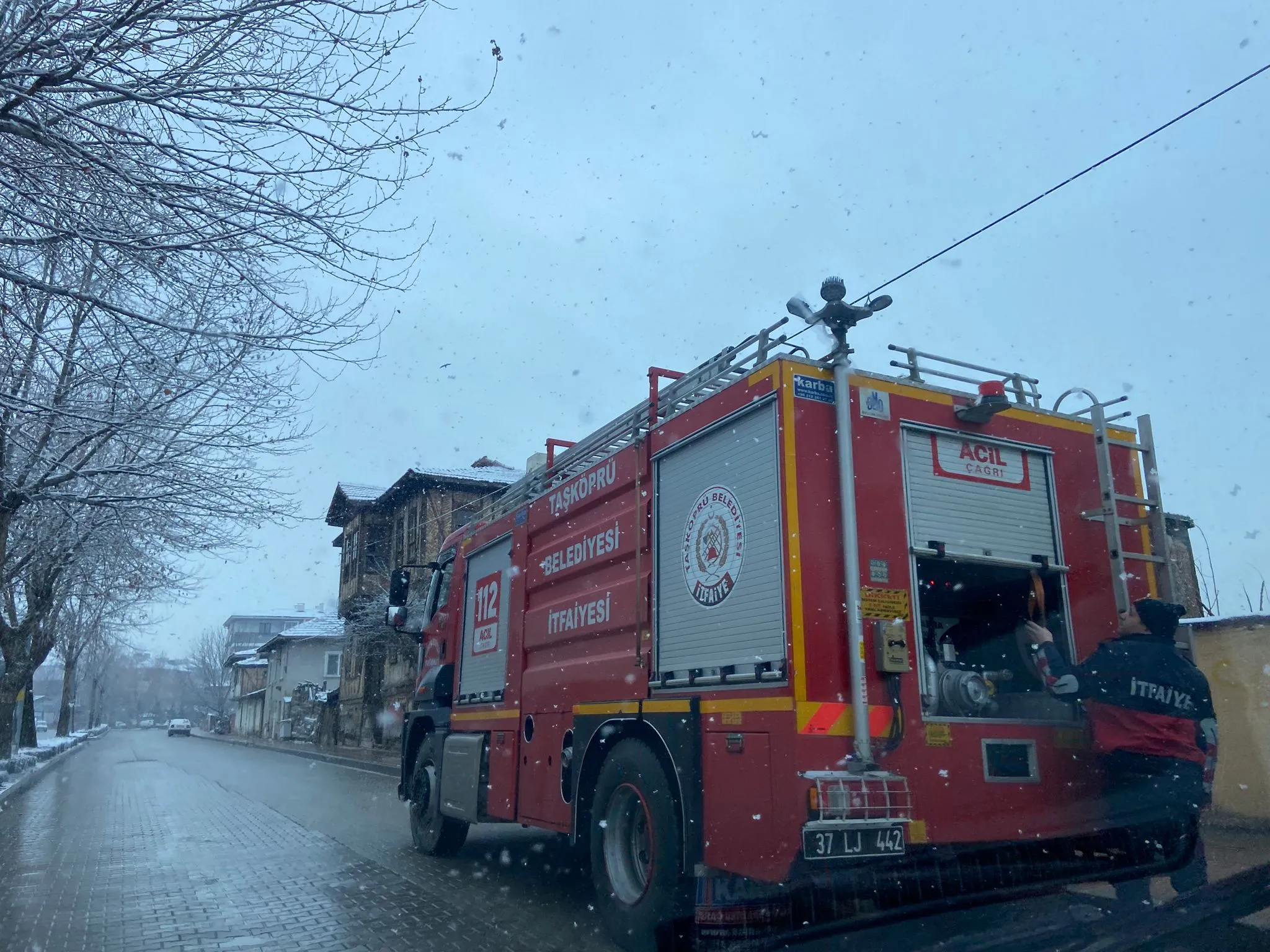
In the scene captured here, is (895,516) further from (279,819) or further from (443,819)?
(279,819)

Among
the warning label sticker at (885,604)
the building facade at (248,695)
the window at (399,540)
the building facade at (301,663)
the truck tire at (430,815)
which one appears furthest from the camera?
the building facade at (248,695)

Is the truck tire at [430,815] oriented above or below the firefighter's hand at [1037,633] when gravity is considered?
below

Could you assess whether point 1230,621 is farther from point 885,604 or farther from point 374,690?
point 374,690

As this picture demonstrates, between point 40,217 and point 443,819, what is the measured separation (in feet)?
19.3

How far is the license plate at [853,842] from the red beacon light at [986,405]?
7.37 ft

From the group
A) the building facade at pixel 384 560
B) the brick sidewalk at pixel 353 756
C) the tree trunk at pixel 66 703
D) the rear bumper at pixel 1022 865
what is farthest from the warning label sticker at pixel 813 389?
the tree trunk at pixel 66 703

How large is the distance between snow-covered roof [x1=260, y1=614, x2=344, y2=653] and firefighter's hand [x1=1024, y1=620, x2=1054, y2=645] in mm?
49851

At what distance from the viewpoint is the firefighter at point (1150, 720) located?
4891mm

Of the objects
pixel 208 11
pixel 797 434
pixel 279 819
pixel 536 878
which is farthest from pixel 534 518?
pixel 279 819

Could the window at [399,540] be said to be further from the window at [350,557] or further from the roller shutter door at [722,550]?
the roller shutter door at [722,550]

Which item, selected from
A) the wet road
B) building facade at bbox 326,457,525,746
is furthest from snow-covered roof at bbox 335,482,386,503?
the wet road

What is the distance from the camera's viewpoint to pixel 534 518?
26.3 feet

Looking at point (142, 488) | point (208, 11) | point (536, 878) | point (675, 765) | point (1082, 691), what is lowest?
point (536, 878)

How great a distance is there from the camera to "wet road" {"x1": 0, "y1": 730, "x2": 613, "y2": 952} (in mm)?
6145
